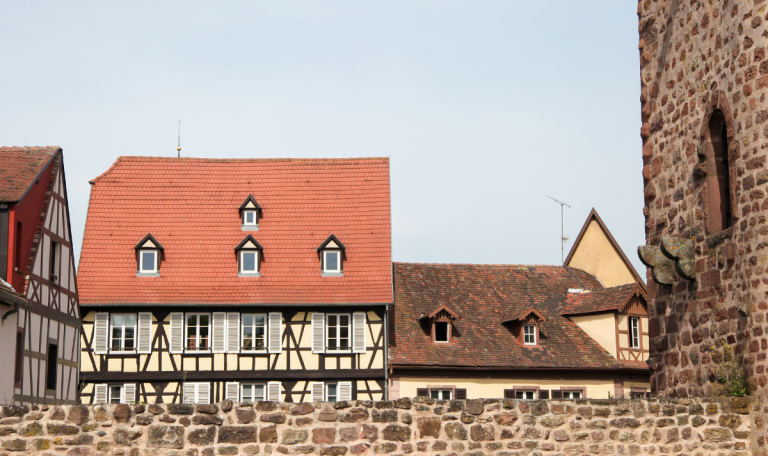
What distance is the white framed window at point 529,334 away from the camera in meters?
32.6

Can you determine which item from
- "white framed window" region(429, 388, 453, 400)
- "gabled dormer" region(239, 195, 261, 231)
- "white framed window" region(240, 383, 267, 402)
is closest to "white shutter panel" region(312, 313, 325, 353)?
"white framed window" region(240, 383, 267, 402)

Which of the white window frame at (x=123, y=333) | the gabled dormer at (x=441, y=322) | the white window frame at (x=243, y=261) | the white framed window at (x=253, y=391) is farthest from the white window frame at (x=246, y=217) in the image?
the gabled dormer at (x=441, y=322)

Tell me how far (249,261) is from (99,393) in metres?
5.97

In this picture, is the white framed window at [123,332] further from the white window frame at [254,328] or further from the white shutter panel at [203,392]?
the white window frame at [254,328]

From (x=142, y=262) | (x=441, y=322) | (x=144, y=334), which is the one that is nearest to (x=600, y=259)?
(x=441, y=322)

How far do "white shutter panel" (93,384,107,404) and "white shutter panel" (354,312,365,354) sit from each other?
7.41 meters

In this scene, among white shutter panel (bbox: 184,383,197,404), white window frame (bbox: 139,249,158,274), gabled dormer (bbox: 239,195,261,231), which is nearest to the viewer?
white shutter panel (bbox: 184,383,197,404)

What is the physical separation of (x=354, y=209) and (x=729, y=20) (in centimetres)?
2385

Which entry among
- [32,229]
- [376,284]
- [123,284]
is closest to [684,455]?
[32,229]

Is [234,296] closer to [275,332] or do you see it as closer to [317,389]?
[275,332]

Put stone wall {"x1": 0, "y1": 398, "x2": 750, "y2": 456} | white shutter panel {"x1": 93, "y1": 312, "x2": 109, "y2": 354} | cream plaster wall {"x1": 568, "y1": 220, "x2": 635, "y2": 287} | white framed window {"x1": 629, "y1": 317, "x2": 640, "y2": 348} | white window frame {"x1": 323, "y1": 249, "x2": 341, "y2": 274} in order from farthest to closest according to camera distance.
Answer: cream plaster wall {"x1": 568, "y1": 220, "x2": 635, "y2": 287}, white framed window {"x1": 629, "y1": 317, "x2": 640, "y2": 348}, white window frame {"x1": 323, "y1": 249, "x2": 341, "y2": 274}, white shutter panel {"x1": 93, "y1": 312, "x2": 109, "y2": 354}, stone wall {"x1": 0, "y1": 398, "x2": 750, "y2": 456}

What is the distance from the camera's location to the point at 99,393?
29.7 m

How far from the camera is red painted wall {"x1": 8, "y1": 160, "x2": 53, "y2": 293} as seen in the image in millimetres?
23094

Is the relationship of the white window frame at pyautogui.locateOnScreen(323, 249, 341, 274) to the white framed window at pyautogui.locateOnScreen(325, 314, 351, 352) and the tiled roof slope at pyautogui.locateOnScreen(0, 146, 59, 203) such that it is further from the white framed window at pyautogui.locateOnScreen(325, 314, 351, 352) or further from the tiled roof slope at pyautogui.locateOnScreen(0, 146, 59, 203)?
the tiled roof slope at pyautogui.locateOnScreen(0, 146, 59, 203)
